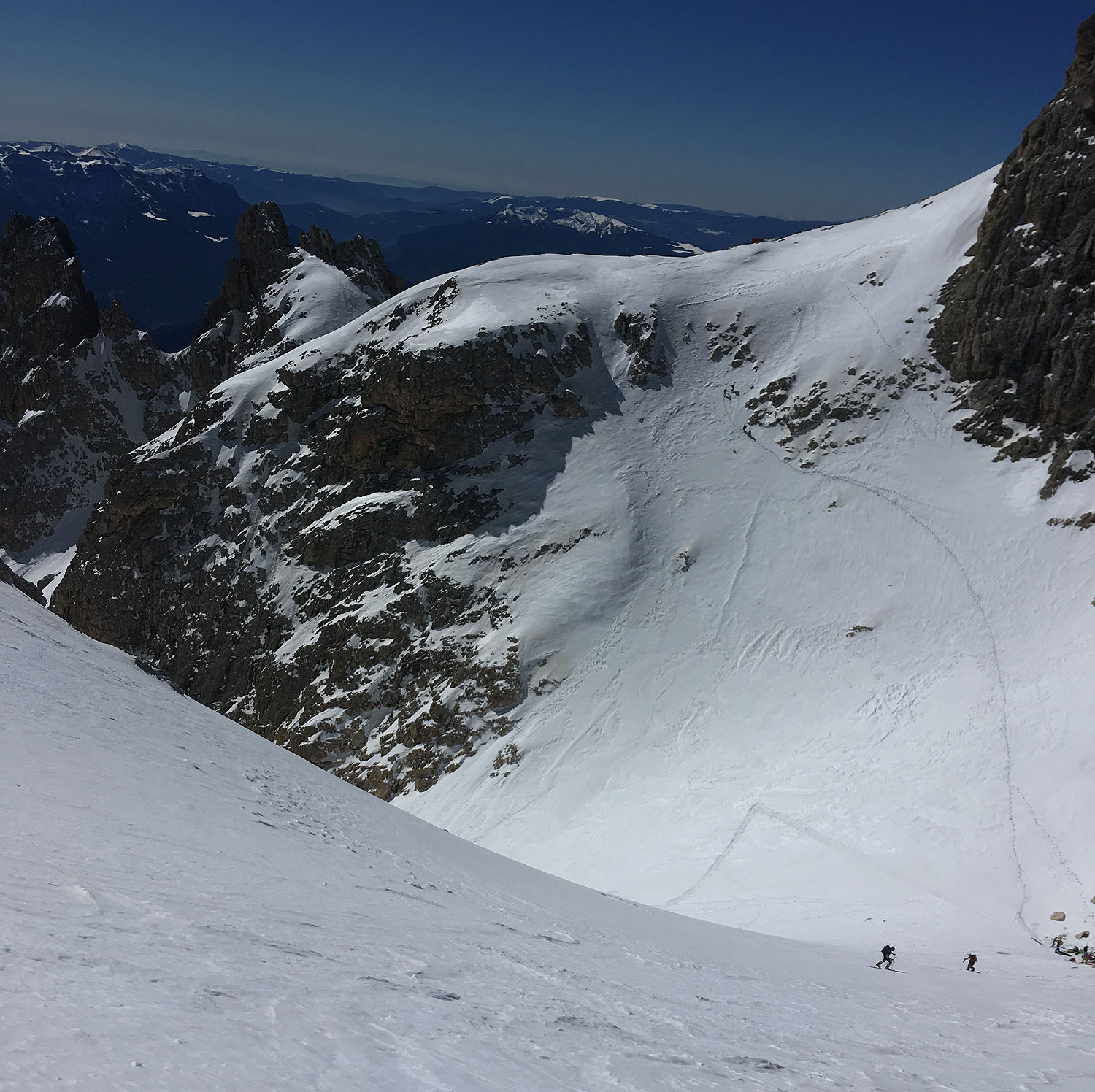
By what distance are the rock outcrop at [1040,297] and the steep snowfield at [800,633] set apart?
2335 mm

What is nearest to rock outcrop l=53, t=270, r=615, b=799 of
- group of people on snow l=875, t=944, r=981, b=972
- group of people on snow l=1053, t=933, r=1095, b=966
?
group of people on snow l=875, t=944, r=981, b=972

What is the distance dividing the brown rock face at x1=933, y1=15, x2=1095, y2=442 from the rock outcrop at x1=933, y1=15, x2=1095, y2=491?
5 centimetres

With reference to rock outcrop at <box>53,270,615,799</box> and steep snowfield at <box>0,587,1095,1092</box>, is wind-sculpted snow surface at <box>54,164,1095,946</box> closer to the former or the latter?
rock outcrop at <box>53,270,615,799</box>

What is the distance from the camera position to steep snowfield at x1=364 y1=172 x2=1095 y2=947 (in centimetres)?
2694

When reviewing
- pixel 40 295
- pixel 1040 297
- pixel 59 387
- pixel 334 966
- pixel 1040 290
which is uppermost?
pixel 1040 290

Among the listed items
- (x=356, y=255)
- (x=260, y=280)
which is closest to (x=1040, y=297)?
(x=356, y=255)

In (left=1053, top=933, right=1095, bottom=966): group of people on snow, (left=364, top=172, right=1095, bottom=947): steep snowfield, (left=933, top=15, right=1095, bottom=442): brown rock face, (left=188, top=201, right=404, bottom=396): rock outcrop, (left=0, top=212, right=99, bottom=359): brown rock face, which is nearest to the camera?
(left=1053, top=933, right=1095, bottom=966): group of people on snow

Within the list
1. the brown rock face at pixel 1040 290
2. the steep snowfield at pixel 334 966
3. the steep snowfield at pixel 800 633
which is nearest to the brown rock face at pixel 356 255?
the steep snowfield at pixel 800 633

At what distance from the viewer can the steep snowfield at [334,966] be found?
18.8 ft

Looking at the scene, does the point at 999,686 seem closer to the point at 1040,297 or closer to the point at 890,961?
the point at 890,961

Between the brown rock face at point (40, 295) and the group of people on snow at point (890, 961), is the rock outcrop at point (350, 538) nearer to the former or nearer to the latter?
the group of people on snow at point (890, 961)

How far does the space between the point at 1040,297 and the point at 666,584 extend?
2821cm

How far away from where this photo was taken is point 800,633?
40375 millimetres

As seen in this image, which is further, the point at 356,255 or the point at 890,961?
the point at 356,255
